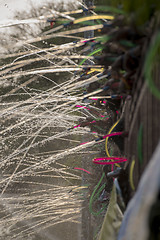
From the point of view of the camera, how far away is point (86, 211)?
2297mm

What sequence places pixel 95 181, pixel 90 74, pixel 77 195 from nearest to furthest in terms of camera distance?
pixel 90 74, pixel 95 181, pixel 77 195

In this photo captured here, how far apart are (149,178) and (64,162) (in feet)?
7.89

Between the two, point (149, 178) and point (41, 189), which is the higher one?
point (149, 178)

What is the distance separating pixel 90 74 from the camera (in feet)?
4.33

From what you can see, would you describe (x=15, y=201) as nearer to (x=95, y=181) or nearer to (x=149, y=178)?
(x=95, y=181)

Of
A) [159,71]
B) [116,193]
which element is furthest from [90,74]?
[159,71]

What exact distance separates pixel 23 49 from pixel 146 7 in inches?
100

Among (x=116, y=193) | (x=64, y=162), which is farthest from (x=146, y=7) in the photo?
(x=64, y=162)

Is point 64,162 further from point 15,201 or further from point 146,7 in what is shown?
point 146,7

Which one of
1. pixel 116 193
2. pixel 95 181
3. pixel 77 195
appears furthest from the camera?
pixel 77 195

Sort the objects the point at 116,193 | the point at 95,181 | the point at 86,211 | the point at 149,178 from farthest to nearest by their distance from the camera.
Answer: the point at 86,211 < the point at 95,181 < the point at 116,193 < the point at 149,178

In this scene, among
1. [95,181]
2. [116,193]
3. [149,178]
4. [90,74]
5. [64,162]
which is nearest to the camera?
[149,178]

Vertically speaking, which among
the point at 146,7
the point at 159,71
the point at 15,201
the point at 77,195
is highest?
the point at 146,7

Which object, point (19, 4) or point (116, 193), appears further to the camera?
point (19, 4)
